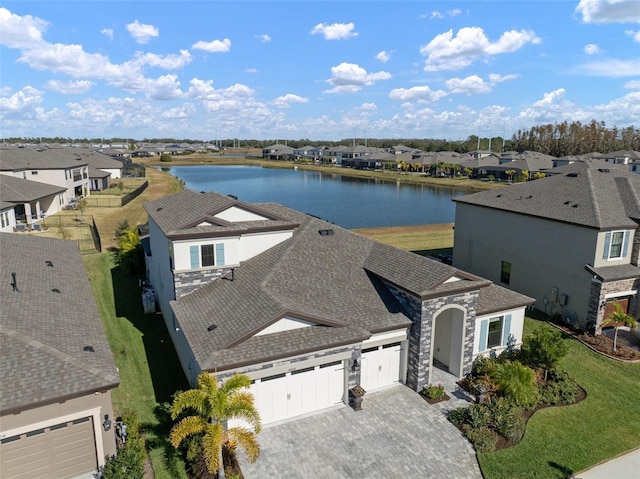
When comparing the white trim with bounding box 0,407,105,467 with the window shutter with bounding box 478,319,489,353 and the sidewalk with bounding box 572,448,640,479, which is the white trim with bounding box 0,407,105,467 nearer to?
the sidewalk with bounding box 572,448,640,479

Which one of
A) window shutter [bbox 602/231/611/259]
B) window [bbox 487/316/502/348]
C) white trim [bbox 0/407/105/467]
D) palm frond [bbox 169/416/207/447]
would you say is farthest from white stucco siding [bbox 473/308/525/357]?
white trim [bbox 0/407/105/467]

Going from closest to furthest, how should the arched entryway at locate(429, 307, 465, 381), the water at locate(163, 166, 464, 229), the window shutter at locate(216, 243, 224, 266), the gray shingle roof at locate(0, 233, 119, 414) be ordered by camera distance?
1. the gray shingle roof at locate(0, 233, 119, 414)
2. the arched entryway at locate(429, 307, 465, 381)
3. the window shutter at locate(216, 243, 224, 266)
4. the water at locate(163, 166, 464, 229)

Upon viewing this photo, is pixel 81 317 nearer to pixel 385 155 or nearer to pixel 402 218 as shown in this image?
pixel 402 218

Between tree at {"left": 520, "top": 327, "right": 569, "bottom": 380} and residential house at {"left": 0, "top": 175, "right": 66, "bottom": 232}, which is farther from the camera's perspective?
residential house at {"left": 0, "top": 175, "right": 66, "bottom": 232}

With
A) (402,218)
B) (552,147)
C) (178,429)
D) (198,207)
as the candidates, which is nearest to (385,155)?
(552,147)

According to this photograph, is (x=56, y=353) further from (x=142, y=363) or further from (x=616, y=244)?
(x=616, y=244)

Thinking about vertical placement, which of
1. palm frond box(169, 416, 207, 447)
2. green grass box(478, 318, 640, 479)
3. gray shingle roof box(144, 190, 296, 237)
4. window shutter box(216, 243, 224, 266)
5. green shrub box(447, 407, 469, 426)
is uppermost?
gray shingle roof box(144, 190, 296, 237)

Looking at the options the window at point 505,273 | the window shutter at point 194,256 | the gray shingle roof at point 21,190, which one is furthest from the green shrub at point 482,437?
the gray shingle roof at point 21,190
